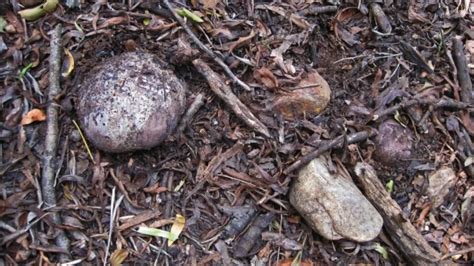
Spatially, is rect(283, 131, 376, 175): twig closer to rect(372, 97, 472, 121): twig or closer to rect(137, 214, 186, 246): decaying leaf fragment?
rect(372, 97, 472, 121): twig

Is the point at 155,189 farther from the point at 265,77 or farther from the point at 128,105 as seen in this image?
the point at 265,77

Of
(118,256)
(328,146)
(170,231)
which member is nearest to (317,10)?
(328,146)

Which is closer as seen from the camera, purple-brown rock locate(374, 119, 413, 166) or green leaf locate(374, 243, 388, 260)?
green leaf locate(374, 243, 388, 260)

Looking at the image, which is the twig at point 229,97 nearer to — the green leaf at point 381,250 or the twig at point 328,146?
the twig at point 328,146

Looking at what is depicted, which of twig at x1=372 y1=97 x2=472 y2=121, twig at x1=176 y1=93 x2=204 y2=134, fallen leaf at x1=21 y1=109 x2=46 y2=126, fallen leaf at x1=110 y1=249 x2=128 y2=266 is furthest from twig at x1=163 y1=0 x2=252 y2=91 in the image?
fallen leaf at x1=110 y1=249 x2=128 y2=266

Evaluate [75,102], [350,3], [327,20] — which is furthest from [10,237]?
[350,3]

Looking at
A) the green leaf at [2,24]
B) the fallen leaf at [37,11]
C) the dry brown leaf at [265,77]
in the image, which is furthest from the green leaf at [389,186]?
the green leaf at [2,24]
